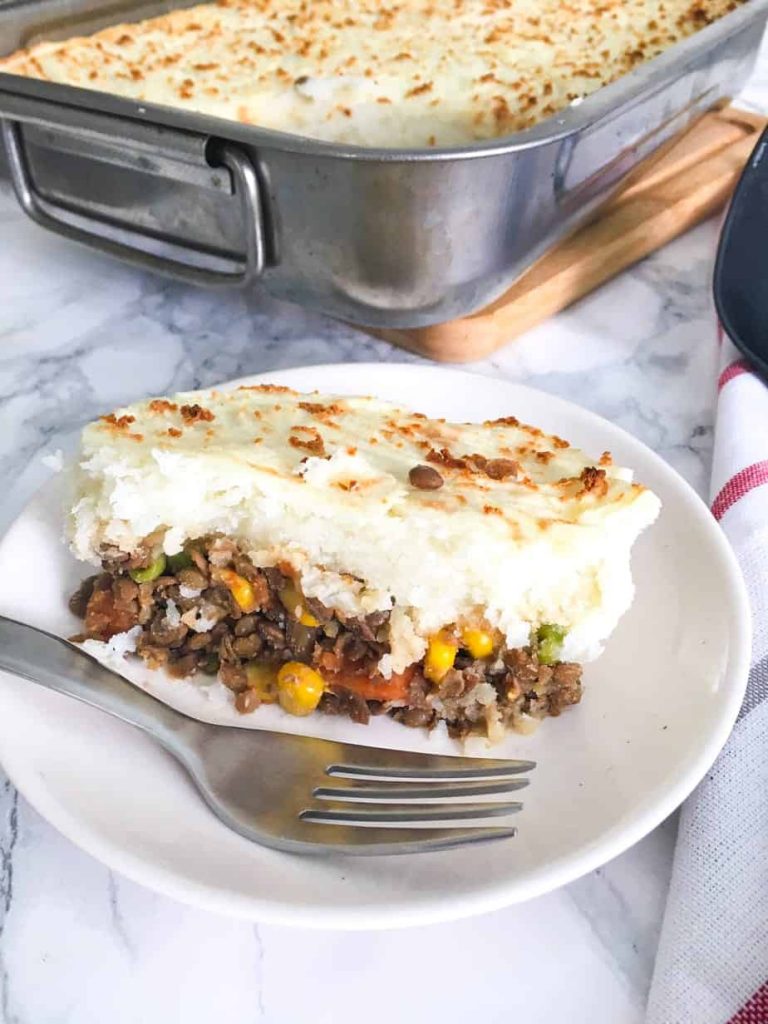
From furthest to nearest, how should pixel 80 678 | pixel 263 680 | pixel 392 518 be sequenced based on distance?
1. pixel 263 680
2. pixel 392 518
3. pixel 80 678

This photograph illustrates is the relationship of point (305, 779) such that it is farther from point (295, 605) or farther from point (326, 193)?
point (326, 193)

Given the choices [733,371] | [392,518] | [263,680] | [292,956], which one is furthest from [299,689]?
[733,371]

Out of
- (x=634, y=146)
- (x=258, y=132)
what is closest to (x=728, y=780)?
(x=258, y=132)

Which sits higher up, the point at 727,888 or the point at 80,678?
the point at 80,678

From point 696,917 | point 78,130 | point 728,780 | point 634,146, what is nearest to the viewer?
point 696,917

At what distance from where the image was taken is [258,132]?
196 centimetres

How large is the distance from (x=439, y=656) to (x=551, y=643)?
0.18m

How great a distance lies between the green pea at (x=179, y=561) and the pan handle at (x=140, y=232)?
72cm

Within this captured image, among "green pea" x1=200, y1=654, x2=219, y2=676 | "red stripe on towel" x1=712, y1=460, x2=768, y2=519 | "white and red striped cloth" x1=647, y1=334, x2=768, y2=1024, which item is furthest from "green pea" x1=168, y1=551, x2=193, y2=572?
"red stripe on towel" x1=712, y1=460, x2=768, y2=519

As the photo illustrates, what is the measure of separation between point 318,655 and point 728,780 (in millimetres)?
647

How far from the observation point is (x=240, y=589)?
67.2 inches

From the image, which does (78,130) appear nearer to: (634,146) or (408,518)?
(408,518)

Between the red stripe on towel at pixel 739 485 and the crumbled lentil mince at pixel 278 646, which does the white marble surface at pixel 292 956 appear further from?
the red stripe on towel at pixel 739 485

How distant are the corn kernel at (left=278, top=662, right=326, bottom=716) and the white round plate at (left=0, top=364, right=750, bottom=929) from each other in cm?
22
